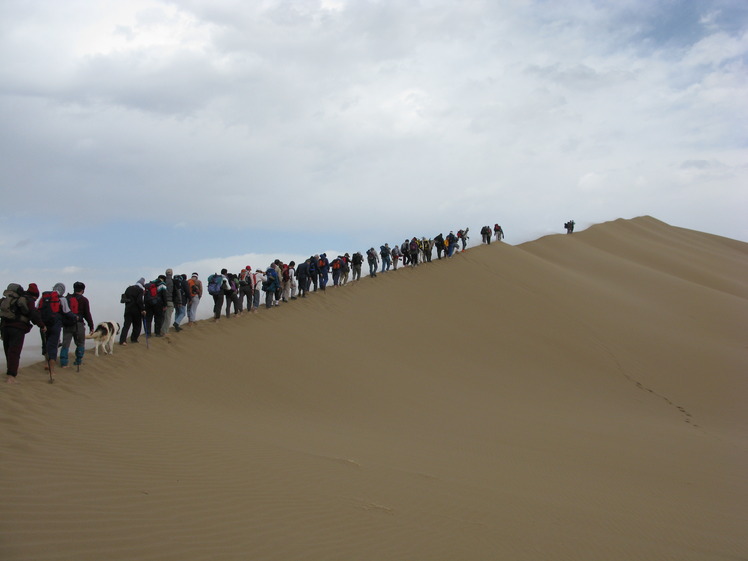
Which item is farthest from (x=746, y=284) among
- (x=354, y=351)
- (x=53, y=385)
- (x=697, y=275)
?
(x=53, y=385)

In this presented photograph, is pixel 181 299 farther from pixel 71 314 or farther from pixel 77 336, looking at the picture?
pixel 71 314

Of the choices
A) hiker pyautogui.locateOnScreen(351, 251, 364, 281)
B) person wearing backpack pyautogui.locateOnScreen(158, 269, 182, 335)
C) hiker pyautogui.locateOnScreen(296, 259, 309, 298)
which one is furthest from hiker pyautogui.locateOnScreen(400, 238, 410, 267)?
person wearing backpack pyautogui.locateOnScreen(158, 269, 182, 335)

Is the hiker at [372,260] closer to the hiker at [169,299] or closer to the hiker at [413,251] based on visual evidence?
the hiker at [413,251]

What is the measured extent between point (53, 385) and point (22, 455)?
366 cm

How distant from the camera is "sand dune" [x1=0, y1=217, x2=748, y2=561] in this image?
16.5 feet

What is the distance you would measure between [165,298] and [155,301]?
1.09 ft

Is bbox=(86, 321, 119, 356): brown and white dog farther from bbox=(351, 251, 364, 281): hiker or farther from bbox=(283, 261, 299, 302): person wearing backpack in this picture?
bbox=(351, 251, 364, 281): hiker

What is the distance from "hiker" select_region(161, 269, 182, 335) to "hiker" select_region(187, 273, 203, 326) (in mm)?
607

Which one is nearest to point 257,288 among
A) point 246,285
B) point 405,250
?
point 246,285

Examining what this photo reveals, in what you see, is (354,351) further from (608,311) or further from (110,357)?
(608,311)

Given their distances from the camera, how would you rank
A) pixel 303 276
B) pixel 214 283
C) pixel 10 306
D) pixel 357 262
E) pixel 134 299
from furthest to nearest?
pixel 357 262 → pixel 303 276 → pixel 214 283 → pixel 134 299 → pixel 10 306

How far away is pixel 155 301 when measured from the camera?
12.2 metres

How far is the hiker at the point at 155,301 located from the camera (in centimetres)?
1216

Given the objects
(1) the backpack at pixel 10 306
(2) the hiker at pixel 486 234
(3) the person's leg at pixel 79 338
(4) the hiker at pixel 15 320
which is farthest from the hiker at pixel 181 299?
(2) the hiker at pixel 486 234
